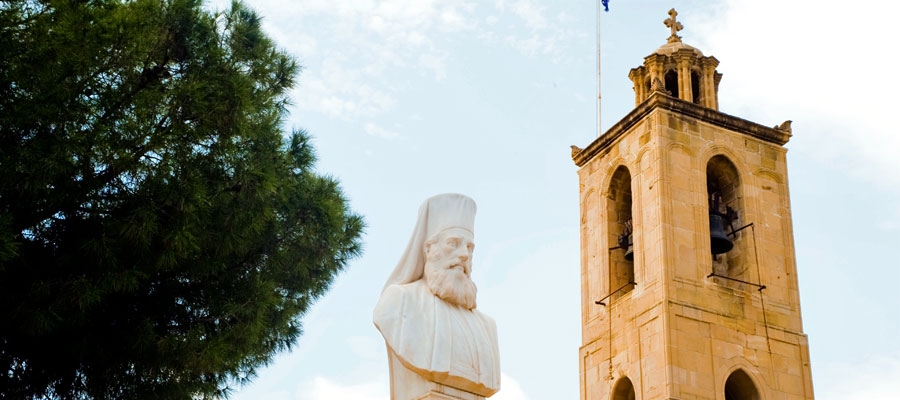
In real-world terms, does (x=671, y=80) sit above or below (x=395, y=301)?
above

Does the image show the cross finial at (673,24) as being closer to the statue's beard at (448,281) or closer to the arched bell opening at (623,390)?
the arched bell opening at (623,390)

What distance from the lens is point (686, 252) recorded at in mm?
24891

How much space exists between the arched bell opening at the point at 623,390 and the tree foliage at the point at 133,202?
1388 cm

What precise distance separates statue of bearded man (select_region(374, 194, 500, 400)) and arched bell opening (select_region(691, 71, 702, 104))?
20.1 m

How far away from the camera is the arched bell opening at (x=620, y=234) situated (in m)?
26.4

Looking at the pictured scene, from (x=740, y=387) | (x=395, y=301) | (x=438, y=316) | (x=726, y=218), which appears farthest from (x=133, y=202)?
(x=726, y=218)

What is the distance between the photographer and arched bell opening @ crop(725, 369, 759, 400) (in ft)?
81.5

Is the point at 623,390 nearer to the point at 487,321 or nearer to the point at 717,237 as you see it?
the point at 717,237

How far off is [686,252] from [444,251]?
57.4 ft

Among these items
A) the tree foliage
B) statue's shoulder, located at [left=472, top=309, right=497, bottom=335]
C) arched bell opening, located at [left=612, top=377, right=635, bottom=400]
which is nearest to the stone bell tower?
arched bell opening, located at [left=612, top=377, right=635, bottom=400]

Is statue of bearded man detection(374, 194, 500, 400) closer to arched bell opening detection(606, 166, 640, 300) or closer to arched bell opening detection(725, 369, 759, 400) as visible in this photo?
arched bell opening detection(725, 369, 759, 400)

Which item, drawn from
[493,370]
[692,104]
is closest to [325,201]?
[493,370]

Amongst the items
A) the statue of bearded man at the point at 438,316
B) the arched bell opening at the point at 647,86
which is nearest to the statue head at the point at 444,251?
the statue of bearded man at the point at 438,316

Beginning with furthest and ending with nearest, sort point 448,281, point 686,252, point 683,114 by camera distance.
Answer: point 683,114 → point 686,252 → point 448,281
